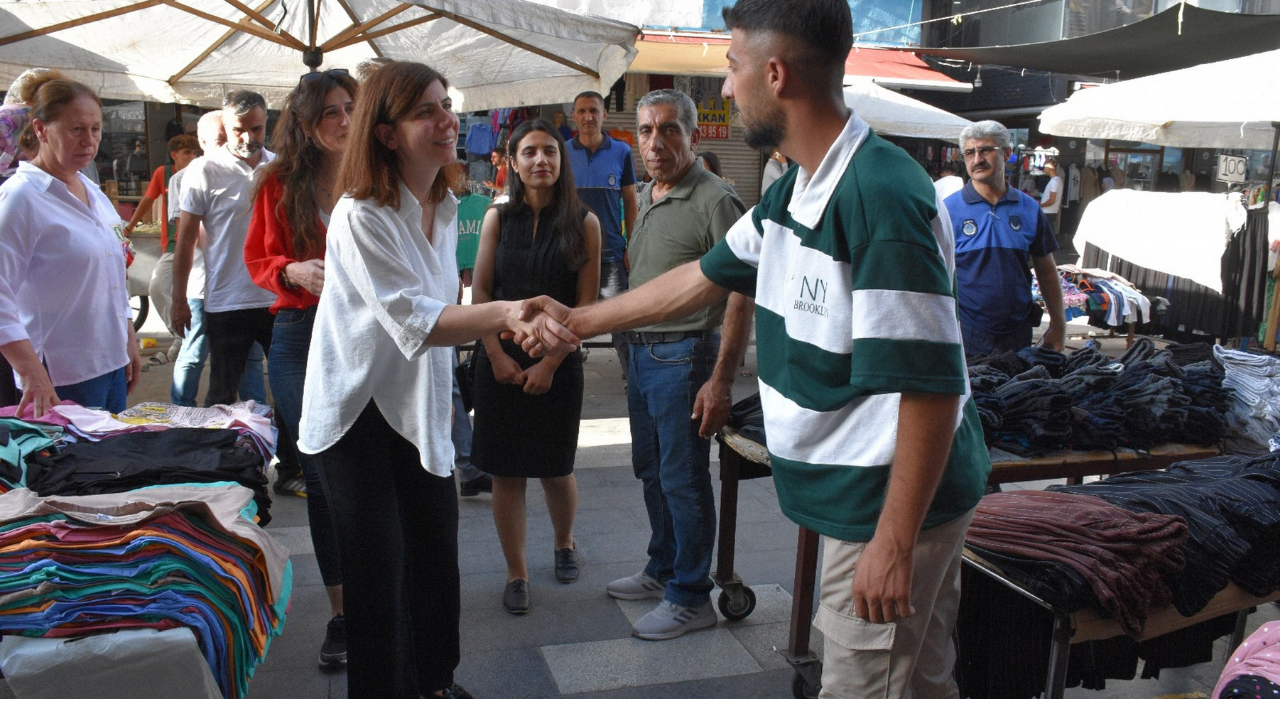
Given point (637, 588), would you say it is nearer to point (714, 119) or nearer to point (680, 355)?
point (680, 355)

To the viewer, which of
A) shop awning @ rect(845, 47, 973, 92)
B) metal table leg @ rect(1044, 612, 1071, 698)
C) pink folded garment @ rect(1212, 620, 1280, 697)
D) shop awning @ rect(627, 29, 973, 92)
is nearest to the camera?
pink folded garment @ rect(1212, 620, 1280, 697)

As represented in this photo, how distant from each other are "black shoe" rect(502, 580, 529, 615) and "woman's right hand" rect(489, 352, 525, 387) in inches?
31.6

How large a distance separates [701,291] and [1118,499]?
1.49 metres

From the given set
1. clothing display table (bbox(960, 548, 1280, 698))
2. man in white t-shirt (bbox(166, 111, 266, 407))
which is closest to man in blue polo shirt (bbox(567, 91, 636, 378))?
man in white t-shirt (bbox(166, 111, 266, 407))

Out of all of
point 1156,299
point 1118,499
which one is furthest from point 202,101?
point 1156,299

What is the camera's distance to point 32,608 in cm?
208

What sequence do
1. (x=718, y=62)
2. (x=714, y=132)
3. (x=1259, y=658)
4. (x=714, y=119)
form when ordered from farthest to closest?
(x=714, y=132)
(x=714, y=119)
(x=718, y=62)
(x=1259, y=658)

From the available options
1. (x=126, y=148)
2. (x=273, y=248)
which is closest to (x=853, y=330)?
(x=273, y=248)

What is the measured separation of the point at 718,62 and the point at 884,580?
33.2 ft

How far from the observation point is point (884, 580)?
1.79 m

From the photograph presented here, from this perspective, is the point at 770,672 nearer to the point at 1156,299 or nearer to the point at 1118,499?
the point at 1118,499

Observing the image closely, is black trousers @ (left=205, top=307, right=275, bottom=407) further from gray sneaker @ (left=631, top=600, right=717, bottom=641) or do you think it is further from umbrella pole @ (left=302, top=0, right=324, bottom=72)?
gray sneaker @ (left=631, top=600, right=717, bottom=641)

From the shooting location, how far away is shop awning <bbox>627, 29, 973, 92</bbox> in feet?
36.0
